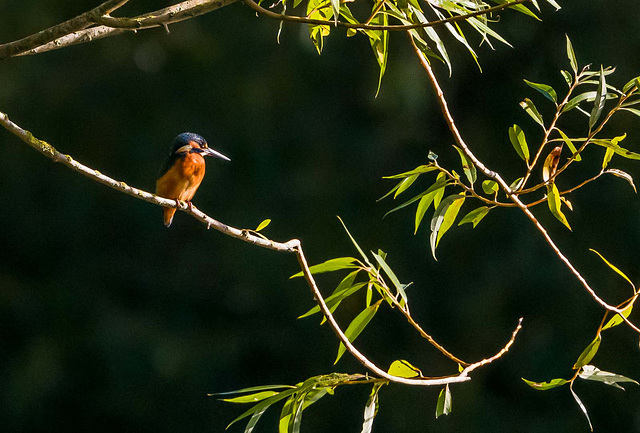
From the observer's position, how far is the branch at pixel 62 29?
909mm

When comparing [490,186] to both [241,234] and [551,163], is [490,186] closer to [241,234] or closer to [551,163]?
[551,163]

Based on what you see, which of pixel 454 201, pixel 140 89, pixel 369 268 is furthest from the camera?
pixel 140 89

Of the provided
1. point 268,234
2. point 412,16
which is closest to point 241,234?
point 412,16

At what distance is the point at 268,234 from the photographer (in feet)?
10.8

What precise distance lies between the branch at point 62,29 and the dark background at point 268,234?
2188 mm

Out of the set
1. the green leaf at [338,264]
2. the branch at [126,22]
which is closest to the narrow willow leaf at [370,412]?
the green leaf at [338,264]

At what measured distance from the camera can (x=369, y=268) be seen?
1.14 metres

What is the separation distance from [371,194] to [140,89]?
1031 millimetres

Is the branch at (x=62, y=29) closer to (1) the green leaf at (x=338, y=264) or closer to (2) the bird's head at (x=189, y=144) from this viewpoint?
(1) the green leaf at (x=338, y=264)

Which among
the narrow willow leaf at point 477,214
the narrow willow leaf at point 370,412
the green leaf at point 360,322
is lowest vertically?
the narrow willow leaf at point 370,412

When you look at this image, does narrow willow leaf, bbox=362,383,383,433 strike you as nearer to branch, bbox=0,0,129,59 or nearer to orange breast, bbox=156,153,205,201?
branch, bbox=0,0,129,59

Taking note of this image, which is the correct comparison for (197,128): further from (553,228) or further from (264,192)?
(553,228)

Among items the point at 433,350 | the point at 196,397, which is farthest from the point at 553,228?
the point at 196,397

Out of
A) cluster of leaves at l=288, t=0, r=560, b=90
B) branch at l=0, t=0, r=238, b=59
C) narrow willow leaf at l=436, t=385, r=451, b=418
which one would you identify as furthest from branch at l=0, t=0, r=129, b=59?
narrow willow leaf at l=436, t=385, r=451, b=418
